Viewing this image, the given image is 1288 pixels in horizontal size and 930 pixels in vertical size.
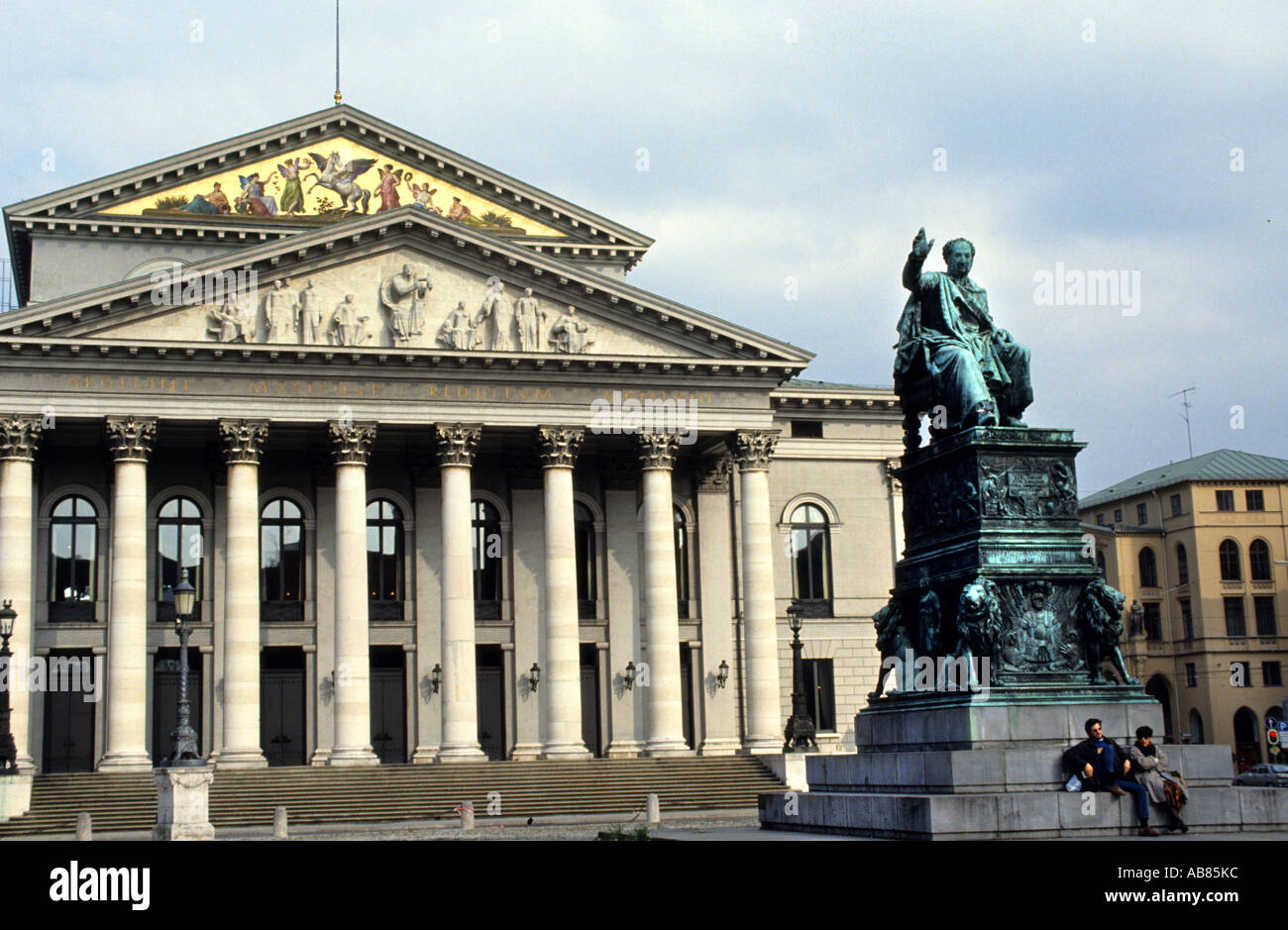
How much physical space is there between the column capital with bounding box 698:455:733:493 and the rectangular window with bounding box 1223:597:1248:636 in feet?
139

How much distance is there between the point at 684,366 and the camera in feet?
160

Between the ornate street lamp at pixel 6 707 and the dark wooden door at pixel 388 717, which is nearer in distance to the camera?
the ornate street lamp at pixel 6 707

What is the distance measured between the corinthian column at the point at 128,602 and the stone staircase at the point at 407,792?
1.32m

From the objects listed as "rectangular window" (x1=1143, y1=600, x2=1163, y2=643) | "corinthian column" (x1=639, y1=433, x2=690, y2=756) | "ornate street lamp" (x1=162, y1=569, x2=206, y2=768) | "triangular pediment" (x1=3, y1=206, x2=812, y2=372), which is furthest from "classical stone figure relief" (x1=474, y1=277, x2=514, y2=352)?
"rectangular window" (x1=1143, y1=600, x2=1163, y2=643)

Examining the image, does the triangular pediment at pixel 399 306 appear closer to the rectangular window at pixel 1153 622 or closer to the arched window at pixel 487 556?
the arched window at pixel 487 556

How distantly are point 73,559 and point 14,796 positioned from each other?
1043 cm

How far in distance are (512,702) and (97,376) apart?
15974 mm

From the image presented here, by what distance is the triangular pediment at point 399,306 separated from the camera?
146ft

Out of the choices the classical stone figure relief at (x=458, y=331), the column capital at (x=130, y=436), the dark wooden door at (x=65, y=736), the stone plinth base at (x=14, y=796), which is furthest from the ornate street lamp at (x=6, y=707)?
the classical stone figure relief at (x=458, y=331)

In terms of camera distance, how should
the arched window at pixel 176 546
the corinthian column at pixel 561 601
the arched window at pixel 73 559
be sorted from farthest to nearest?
the arched window at pixel 176 546
the arched window at pixel 73 559
the corinthian column at pixel 561 601

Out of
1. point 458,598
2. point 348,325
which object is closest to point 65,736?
point 458,598

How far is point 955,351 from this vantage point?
15.7 m

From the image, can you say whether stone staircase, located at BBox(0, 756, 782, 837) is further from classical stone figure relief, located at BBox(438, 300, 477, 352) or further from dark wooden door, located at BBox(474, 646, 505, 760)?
classical stone figure relief, located at BBox(438, 300, 477, 352)

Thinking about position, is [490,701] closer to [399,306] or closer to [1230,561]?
[399,306]
